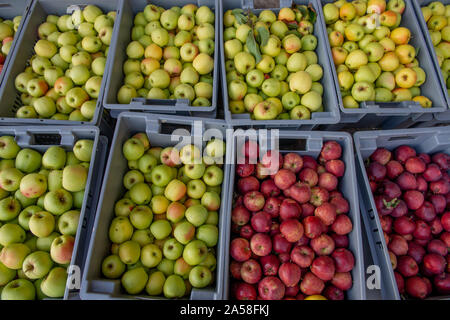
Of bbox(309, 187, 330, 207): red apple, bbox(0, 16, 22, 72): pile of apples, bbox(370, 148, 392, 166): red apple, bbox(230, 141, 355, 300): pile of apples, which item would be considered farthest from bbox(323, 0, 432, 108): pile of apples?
bbox(0, 16, 22, 72): pile of apples

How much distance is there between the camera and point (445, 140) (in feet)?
6.46

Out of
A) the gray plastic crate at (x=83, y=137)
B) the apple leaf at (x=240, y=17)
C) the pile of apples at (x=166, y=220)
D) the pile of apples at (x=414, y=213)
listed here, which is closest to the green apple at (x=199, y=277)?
the pile of apples at (x=166, y=220)

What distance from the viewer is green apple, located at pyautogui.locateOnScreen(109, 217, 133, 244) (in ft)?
5.35

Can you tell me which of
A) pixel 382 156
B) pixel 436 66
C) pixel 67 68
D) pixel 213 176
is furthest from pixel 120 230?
pixel 436 66

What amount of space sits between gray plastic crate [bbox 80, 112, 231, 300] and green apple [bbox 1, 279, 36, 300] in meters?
0.40

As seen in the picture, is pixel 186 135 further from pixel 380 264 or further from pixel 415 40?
pixel 415 40

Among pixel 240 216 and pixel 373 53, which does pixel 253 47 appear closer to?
pixel 373 53

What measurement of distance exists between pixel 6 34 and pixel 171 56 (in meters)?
1.63

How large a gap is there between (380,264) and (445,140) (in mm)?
1067

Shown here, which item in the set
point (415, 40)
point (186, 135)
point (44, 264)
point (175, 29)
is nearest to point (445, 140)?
point (415, 40)

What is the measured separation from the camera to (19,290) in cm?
150

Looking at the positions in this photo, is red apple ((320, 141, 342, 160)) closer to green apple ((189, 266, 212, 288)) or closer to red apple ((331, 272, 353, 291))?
red apple ((331, 272, 353, 291))

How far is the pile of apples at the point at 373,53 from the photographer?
2162mm

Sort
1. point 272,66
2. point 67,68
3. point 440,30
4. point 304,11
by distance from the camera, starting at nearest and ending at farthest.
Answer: point 272,66 < point 67,68 < point 304,11 < point 440,30
